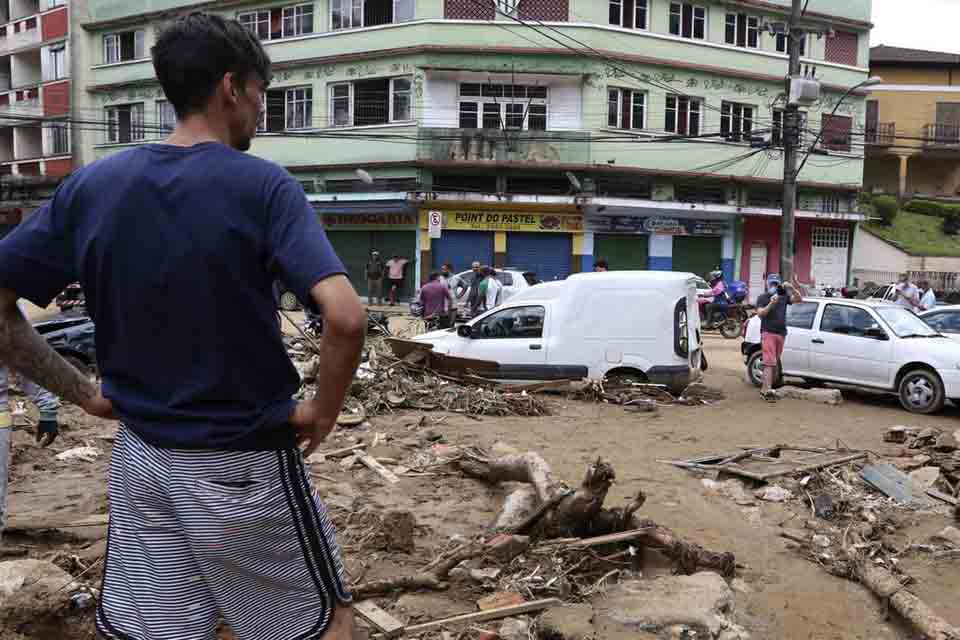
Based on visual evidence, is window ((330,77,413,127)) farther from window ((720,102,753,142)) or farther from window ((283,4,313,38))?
window ((720,102,753,142))

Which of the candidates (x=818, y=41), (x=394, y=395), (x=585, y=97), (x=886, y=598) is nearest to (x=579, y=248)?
(x=585, y=97)

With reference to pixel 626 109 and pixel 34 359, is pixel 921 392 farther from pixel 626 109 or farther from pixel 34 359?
pixel 626 109

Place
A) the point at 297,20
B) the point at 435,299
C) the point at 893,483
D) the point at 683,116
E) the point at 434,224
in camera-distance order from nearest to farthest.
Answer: the point at 893,483
the point at 435,299
the point at 434,224
the point at 683,116
the point at 297,20

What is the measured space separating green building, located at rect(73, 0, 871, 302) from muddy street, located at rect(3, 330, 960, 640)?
65.5 ft

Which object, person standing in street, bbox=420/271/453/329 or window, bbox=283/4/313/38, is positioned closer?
person standing in street, bbox=420/271/453/329

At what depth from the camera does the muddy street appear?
489 cm

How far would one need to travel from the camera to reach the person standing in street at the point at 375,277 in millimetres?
31562

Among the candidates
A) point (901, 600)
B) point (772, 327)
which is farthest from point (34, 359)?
point (772, 327)

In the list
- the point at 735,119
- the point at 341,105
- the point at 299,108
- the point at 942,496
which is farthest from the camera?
the point at 735,119

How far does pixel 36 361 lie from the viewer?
2.35 m

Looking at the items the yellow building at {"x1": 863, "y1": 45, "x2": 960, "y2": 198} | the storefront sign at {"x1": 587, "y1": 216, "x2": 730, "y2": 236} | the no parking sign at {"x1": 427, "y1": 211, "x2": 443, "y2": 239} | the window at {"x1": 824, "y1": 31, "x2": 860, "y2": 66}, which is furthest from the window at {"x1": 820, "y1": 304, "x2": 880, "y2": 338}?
the yellow building at {"x1": 863, "y1": 45, "x2": 960, "y2": 198}

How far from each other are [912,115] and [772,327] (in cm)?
4563

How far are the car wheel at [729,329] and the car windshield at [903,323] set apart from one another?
11.4 metres

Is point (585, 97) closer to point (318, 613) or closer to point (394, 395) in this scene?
point (394, 395)
